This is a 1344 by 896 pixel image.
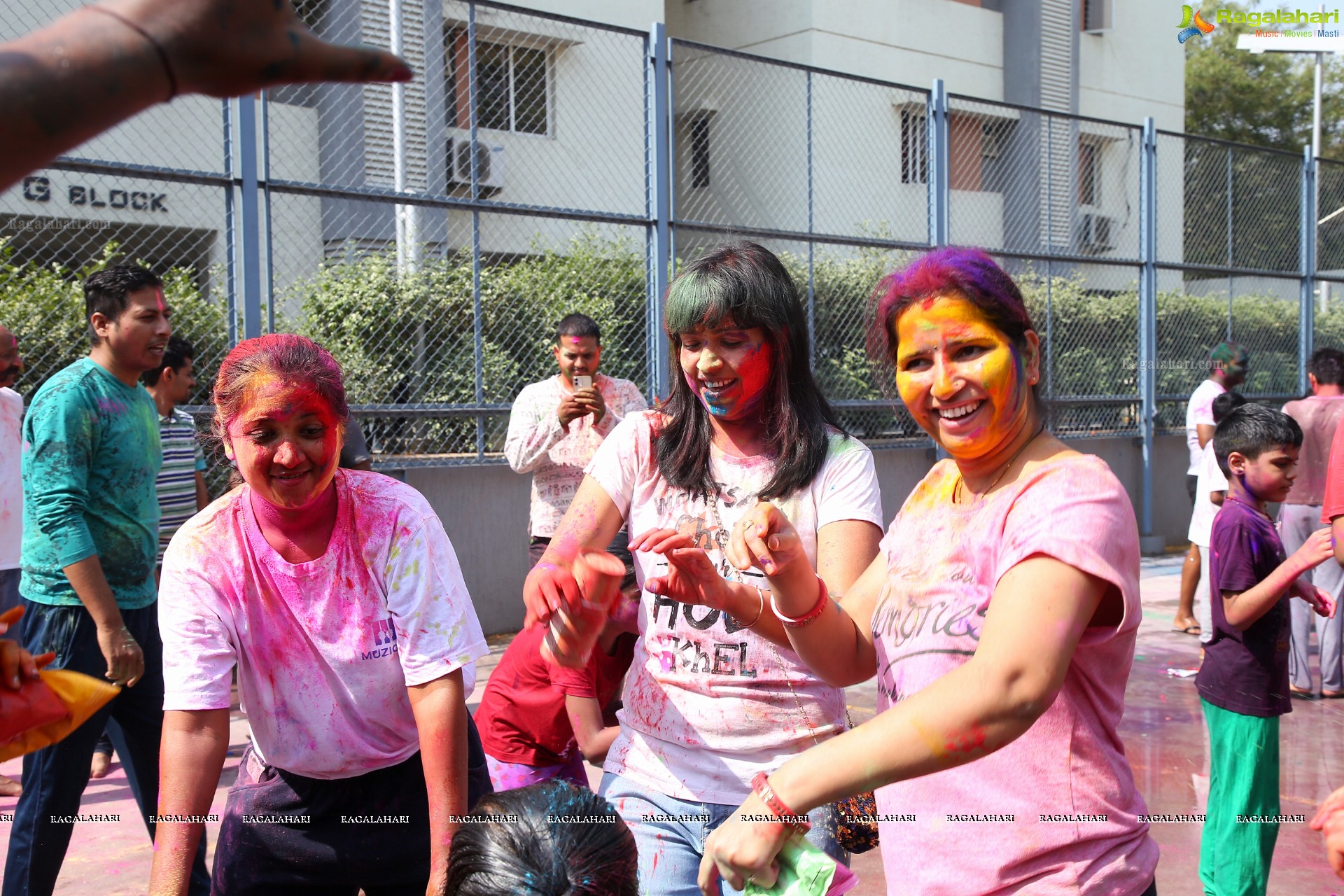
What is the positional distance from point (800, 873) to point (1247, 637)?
97.8 inches

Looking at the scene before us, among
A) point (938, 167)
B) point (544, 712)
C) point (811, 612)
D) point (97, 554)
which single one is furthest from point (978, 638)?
point (938, 167)

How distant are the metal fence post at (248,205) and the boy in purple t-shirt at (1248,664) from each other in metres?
5.02

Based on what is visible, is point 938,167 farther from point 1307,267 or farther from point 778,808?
point 778,808

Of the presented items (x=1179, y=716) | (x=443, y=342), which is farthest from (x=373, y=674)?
(x=443, y=342)

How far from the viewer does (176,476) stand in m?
5.08

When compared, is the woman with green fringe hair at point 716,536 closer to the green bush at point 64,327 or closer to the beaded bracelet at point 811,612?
the beaded bracelet at point 811,612

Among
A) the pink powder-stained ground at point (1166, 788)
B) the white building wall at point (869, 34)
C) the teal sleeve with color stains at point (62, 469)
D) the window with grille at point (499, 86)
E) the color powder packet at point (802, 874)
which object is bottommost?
the pink powder-stained ground at point (1166, 788)

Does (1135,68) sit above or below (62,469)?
above

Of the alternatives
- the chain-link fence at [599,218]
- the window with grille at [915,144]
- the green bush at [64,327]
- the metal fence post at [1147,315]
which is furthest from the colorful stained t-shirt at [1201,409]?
the green bush at [64,327]

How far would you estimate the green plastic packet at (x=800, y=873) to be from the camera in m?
1.56

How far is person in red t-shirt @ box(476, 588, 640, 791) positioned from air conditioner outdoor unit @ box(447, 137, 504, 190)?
527 centimetres

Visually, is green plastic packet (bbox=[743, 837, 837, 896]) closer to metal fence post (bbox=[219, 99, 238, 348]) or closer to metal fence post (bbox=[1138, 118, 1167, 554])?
metal fence post (bbox=[219, 99, 238, 348])

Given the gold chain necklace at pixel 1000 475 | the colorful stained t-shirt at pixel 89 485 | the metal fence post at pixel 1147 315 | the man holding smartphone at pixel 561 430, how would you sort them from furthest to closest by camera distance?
the metal fence post at pixel 1147 315 < the man holding smartphone at pixel 561 430 < the colorful stained t-shirt at pixel 89 485 < the gold chain necklace at pixel 1000 475

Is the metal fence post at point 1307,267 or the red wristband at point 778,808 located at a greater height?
the metal fence post at point 1307,267
